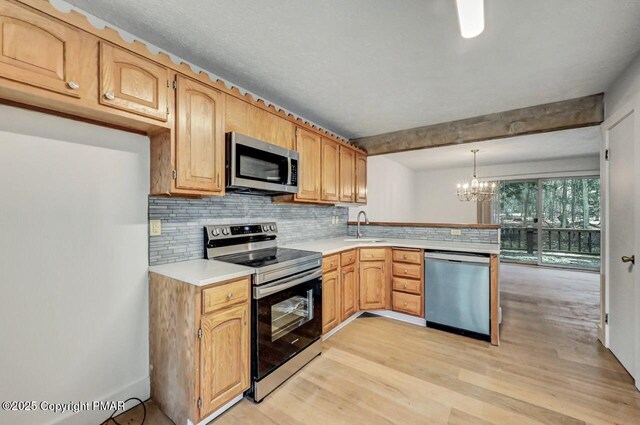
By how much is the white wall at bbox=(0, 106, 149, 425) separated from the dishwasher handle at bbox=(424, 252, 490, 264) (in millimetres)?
2648

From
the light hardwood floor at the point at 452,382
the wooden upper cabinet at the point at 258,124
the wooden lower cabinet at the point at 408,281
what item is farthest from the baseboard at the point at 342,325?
the wooden upper cabinet at the point at 258,124

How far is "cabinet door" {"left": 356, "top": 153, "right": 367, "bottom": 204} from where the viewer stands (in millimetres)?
3790

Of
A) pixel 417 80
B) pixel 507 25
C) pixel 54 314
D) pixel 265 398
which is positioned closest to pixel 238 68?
pixel 417 80

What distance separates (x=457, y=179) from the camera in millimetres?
7051

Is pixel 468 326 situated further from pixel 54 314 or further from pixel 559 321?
pixel 54 314

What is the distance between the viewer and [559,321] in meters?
3.12

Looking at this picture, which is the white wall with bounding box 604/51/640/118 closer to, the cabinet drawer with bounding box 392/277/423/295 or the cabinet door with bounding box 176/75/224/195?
the cabinet drawer with bounding box 392/277/423/295

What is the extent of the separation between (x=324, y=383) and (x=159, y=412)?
1.11 m

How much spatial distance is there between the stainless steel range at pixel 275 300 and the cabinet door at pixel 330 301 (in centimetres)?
20

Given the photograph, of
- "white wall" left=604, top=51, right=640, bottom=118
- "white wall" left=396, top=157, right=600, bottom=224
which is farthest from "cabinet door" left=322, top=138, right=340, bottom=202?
"white wall" left=396, top=157, right=600, bottom=224

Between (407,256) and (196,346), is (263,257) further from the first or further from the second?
(407,256)

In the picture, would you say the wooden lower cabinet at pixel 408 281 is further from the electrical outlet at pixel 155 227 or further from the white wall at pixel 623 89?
the electrical outlet at pixel 155 227

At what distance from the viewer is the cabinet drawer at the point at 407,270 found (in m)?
3.00

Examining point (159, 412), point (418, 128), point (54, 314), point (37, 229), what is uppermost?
point (418, 128)
